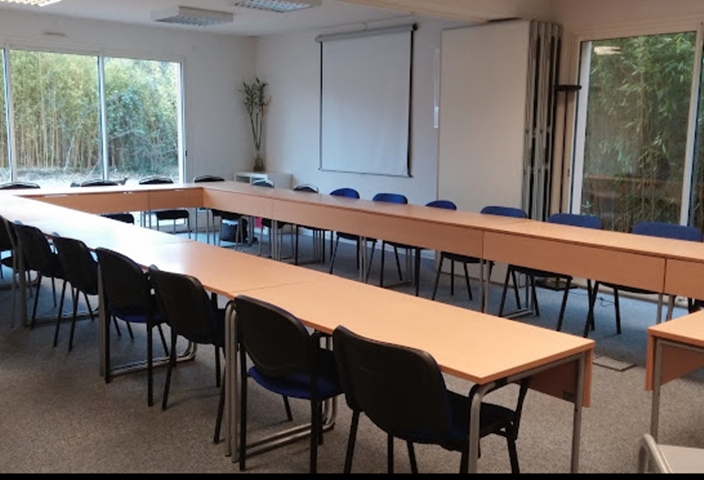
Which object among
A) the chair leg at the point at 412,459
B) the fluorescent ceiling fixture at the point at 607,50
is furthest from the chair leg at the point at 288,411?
the fluorescent ceiling fixture at the point at 607,50

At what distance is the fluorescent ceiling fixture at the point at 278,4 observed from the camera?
21.8 ft

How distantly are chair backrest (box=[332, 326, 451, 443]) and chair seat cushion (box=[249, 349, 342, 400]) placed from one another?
0.34 metres

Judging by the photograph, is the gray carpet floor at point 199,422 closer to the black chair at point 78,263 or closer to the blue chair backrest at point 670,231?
the black chair at point 78,263

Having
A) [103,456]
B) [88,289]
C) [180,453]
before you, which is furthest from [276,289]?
[88,289]

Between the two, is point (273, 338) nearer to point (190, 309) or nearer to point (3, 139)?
point (190, 309)

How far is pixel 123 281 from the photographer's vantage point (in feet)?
11.8

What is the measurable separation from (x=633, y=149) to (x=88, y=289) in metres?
4.79

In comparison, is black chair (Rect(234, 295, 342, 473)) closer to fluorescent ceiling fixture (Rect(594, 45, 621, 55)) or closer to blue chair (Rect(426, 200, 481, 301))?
blue chair (Rect(426, 200, 481, 301))

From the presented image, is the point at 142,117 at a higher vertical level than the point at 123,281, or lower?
higher

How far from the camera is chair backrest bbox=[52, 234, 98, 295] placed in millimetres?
3990

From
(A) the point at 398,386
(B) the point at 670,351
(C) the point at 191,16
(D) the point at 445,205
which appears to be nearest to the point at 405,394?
(A) the point at 398,386

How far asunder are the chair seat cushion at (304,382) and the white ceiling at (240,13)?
4813 mm

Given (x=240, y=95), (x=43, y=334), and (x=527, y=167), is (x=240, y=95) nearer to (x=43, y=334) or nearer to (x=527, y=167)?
(x=527, y=167)

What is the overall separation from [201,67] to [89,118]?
5.63ft
